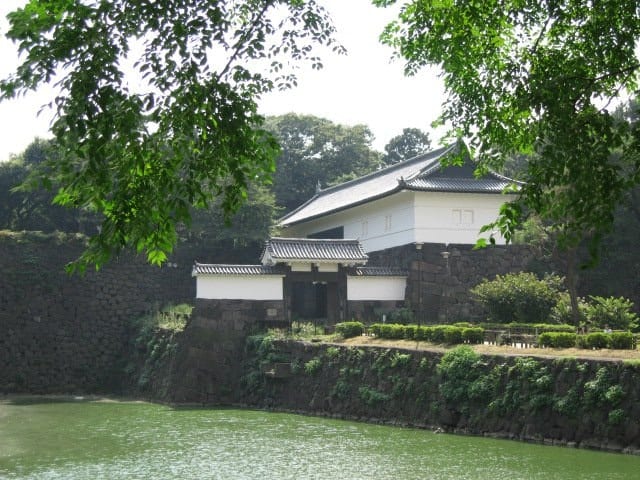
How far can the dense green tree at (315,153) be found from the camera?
156ft

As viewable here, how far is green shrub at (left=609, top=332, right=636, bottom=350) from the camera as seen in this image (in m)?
15.4

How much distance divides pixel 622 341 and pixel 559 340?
1.22 meters

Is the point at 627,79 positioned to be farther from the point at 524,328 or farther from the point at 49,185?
the point at 524,328

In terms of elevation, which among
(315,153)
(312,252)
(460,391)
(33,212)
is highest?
(315,153)

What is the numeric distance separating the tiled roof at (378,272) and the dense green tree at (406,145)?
27.7 metres

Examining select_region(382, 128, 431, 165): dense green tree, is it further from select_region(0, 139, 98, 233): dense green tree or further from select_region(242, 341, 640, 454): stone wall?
select_region(242, 341, 640, 454): stone wall

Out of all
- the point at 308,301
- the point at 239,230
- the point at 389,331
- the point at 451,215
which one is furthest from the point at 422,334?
the point at 239,230

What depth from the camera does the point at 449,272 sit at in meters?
26.3

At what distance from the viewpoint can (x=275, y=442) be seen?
15453mm

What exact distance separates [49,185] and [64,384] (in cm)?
2071

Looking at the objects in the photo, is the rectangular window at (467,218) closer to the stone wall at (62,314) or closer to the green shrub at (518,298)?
the green shrub at (518,298)

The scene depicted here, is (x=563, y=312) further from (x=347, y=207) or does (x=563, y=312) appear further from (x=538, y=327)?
(x=347, y=207)

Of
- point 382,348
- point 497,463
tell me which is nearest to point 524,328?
point 382,348

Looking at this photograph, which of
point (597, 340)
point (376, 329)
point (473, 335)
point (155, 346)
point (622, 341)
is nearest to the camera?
point (622, 341)
